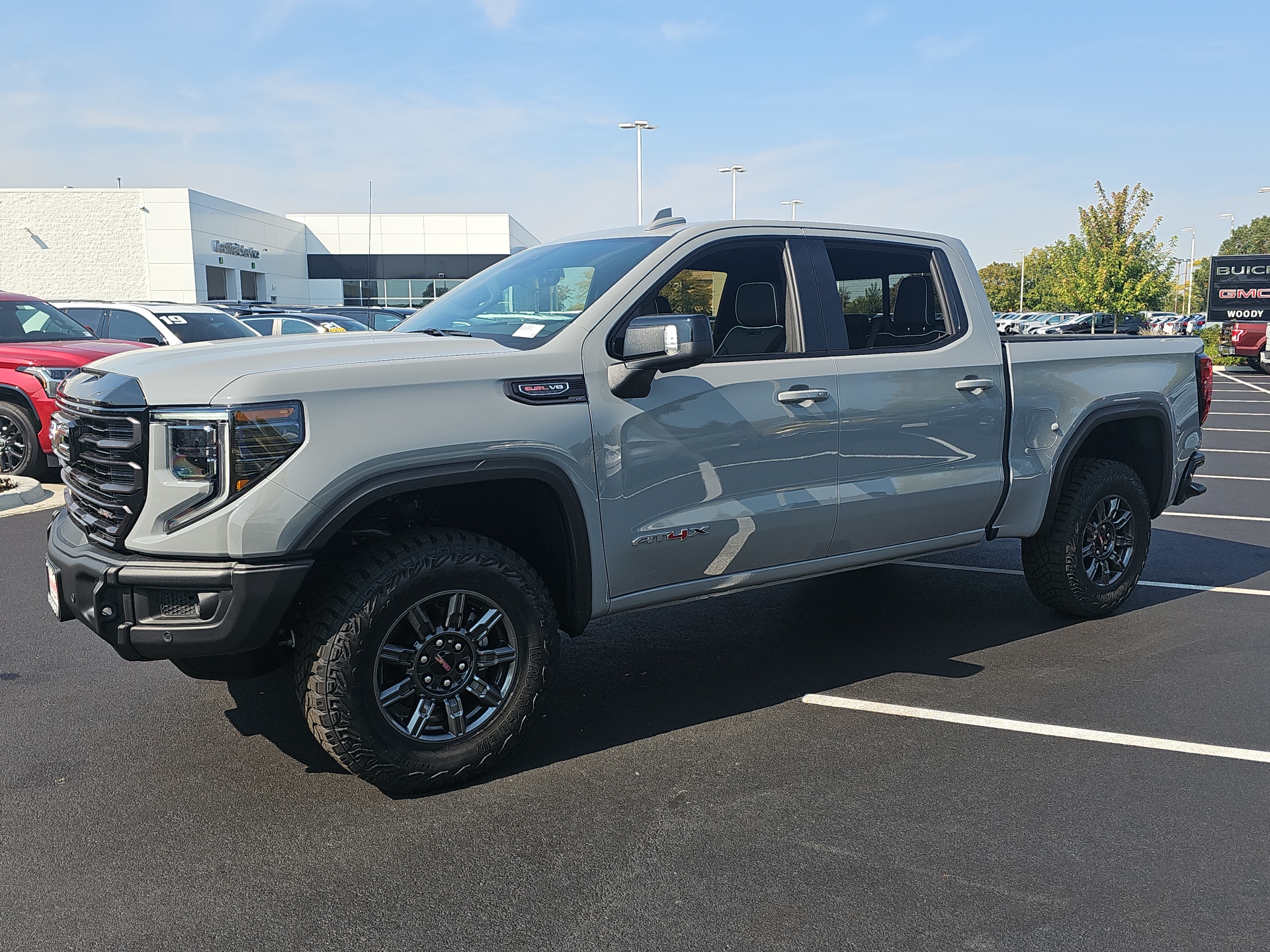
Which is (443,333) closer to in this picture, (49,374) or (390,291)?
(49,374)

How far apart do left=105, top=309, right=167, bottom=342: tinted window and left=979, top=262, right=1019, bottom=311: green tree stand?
8993cm

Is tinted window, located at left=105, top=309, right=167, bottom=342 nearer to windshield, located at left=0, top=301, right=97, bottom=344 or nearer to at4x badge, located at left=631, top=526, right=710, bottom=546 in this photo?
windshield, located at left=0, top=301, right=97, bottom=344

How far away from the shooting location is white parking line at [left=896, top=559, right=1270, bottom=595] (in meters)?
6.61

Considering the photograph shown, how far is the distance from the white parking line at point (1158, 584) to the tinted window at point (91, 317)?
10705 mm

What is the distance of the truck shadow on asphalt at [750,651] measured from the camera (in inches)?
173

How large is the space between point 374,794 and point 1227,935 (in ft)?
8.80

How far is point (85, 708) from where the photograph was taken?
453 centimetres

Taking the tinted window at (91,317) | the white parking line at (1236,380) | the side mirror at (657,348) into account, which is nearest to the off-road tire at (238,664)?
the side mirror at (657,348)

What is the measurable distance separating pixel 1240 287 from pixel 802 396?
38.2m

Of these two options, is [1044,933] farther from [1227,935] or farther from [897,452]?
[897,452]

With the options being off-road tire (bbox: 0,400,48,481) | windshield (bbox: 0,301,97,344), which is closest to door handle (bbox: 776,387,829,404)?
off-road tire (bbox: 0,400,48,481)

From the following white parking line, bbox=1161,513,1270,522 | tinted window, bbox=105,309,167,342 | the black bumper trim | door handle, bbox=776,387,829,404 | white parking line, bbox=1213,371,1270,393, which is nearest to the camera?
door handle, bbox=776,387,829,404

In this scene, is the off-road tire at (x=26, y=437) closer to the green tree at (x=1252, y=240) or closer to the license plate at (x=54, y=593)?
the license plate at (x=54, y=593)

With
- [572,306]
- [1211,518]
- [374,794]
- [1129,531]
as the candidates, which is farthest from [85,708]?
[1211,518]
